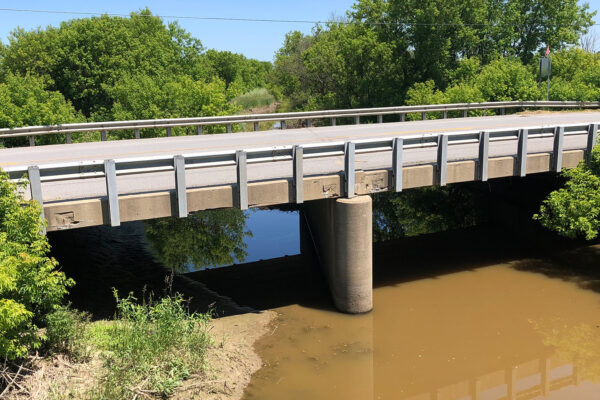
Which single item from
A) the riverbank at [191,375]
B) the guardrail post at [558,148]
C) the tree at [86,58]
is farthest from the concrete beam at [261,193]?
the tree at [86,58]

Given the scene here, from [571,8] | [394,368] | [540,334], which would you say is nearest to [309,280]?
[394,368]

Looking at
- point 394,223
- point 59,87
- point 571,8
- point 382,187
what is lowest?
point 394,223

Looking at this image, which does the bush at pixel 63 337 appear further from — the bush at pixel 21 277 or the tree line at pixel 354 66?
the tree line at pixel 354 66

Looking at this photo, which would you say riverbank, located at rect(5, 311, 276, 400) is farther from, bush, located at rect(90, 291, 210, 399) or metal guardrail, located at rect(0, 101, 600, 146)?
metal guardrail, located at rect(0, 101, 600, 146)

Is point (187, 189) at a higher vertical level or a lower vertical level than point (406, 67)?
lower

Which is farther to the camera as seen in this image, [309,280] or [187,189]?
[309,280]

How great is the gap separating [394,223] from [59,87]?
30.2 m

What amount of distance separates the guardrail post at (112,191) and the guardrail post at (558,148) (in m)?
11.1

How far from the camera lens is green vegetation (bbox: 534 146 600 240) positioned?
1398cm

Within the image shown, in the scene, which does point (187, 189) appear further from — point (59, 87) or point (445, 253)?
point (59, 87)

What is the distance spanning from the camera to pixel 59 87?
41156 millimetres

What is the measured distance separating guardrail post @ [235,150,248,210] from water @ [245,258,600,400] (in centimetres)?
308

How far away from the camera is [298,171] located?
11.9 meters

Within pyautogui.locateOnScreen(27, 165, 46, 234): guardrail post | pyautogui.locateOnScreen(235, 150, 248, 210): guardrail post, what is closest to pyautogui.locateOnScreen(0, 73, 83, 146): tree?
pyautogui.locateOnScreen(27, 165, 46, 234): guardrail post
